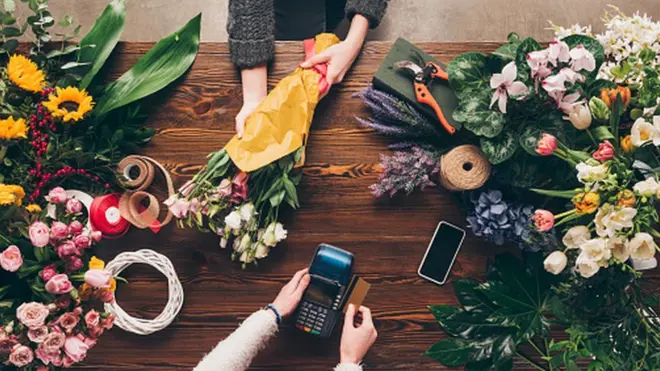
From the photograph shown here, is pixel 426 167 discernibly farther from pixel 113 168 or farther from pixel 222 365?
pixel 113 168

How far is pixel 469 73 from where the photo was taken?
50.1 inches

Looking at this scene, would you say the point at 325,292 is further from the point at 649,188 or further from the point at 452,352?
the point at 649,188

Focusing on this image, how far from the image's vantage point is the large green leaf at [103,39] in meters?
1.43

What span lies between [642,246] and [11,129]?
1.41 meters

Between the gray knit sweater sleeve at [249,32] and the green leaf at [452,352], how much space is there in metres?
0.90

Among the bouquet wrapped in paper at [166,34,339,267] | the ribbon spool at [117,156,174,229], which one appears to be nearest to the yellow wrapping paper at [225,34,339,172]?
the bouquet wrapped in paper at [166,34,339,267]


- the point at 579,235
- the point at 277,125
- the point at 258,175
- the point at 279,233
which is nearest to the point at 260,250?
the point at 279,233

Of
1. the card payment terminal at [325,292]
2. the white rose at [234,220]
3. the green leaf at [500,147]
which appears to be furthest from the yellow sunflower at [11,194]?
the green leaf at [500,147]

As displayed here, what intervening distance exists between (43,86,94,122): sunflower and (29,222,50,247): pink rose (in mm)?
284

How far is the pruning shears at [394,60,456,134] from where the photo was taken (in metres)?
1.37

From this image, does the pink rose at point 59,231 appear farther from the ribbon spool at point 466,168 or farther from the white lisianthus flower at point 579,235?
the white lisianthus flower at point 579,235

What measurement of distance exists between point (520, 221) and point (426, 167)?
11.0 inches

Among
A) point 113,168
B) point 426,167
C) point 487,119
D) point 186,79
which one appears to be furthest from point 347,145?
point 113,168

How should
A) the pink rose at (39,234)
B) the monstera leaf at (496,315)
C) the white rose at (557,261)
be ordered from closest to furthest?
the white rose at (557,261) → the pink rose at (39,234) → the monstera leaf at (496,315)
